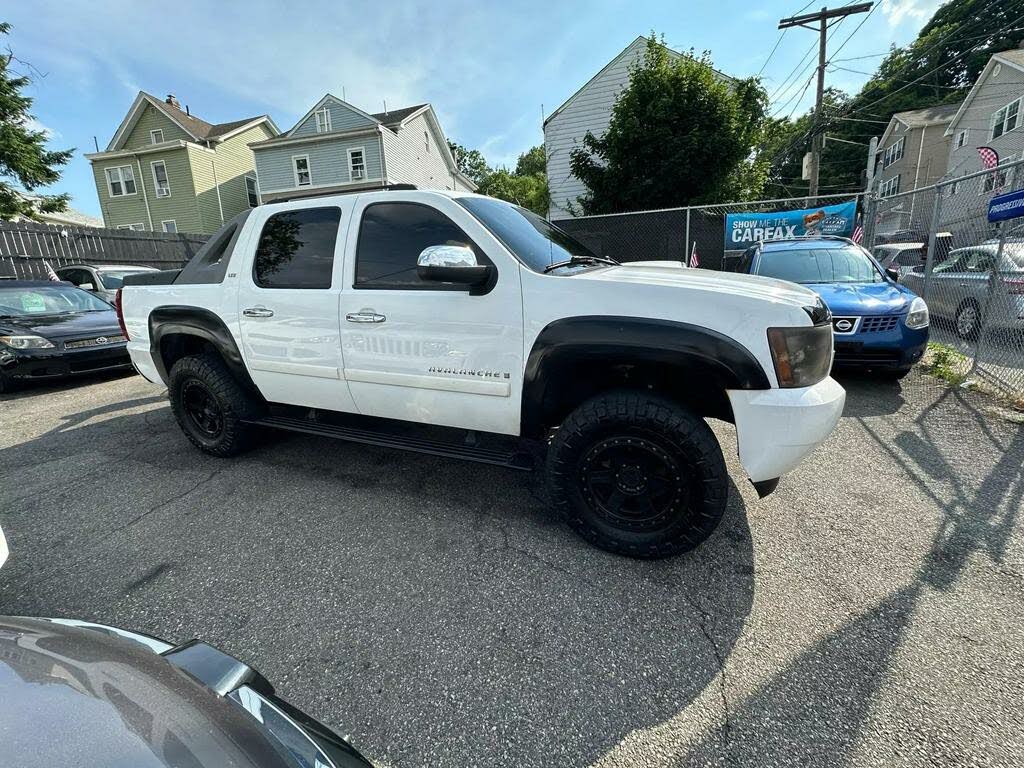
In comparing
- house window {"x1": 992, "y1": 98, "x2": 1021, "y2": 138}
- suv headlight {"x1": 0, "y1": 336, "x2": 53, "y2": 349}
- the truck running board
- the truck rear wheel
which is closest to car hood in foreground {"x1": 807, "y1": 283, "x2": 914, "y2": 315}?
the truck rear wheel

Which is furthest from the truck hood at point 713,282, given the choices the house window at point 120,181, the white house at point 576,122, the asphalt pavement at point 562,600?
the house window at point 120,181

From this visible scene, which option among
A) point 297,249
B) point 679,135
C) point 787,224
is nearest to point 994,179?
point 787,224

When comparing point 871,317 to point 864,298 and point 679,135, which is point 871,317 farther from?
point 679,135

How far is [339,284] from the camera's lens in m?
2.96

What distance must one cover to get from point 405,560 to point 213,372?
7.37 feet

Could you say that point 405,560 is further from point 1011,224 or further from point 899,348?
point 1011,224

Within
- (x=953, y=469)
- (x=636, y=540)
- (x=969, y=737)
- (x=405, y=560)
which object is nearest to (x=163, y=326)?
(x=405, y=560)

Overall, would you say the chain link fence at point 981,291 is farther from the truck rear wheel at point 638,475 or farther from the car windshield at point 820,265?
the truck rear wheel at point 638,475

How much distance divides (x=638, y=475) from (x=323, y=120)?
2593 centimetres

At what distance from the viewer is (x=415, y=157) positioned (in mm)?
24766

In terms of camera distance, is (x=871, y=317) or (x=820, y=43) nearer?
(x=871, y=317)

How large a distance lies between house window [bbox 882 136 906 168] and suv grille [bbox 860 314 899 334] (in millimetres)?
38128

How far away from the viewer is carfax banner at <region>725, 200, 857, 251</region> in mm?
9906

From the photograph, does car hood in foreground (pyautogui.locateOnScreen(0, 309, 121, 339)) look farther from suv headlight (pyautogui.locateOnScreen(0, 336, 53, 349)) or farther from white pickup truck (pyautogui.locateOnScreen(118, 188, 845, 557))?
white pickup truck (pyautogui.locateOnScreen(118, 188, 845, 557))
